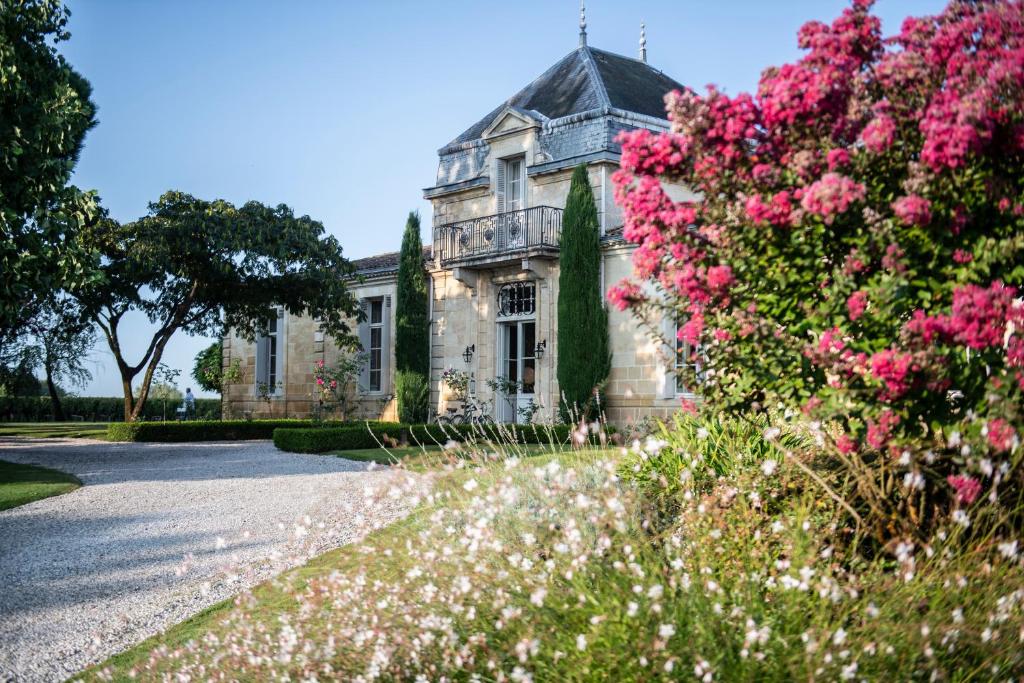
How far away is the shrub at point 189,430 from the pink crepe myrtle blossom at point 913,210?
50.5ft

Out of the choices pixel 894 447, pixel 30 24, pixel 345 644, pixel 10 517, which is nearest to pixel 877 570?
pixel 894 447

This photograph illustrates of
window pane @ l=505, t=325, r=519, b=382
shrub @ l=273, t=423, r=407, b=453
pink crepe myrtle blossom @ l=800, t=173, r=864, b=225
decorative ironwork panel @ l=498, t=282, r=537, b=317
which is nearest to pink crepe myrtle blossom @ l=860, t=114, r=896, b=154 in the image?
pink crepe myrtle blossom @ l=800, t=173, r=864, b=225

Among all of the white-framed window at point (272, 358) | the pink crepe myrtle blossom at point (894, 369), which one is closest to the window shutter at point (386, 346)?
the white-framed window at point (272, 358)

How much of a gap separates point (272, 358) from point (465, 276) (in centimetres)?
760

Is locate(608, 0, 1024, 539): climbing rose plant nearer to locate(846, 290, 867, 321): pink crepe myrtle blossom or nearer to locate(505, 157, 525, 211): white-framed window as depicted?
locate(846, 290, 867, 321): pink crepe myrtle blossom

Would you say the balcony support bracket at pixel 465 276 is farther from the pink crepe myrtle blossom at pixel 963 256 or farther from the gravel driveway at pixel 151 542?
the pink crepe myrtle blossom at pixel 963 256

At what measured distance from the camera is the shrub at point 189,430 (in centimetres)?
1852

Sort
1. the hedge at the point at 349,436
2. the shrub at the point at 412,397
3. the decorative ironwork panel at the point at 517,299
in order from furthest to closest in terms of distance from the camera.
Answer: the shrub at the point at 412,397, the decorative ironwork panel at the point at 517,299, the hedge at the point at 349,436

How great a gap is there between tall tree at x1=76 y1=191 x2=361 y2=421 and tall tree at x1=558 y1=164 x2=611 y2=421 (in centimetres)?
468

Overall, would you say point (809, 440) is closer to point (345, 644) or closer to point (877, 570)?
point (877, 570)

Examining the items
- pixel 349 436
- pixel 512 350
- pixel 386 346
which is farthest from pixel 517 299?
pixel 349 436

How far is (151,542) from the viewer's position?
7609 mm

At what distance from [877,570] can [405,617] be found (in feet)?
6.28

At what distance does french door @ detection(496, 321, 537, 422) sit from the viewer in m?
18.4
